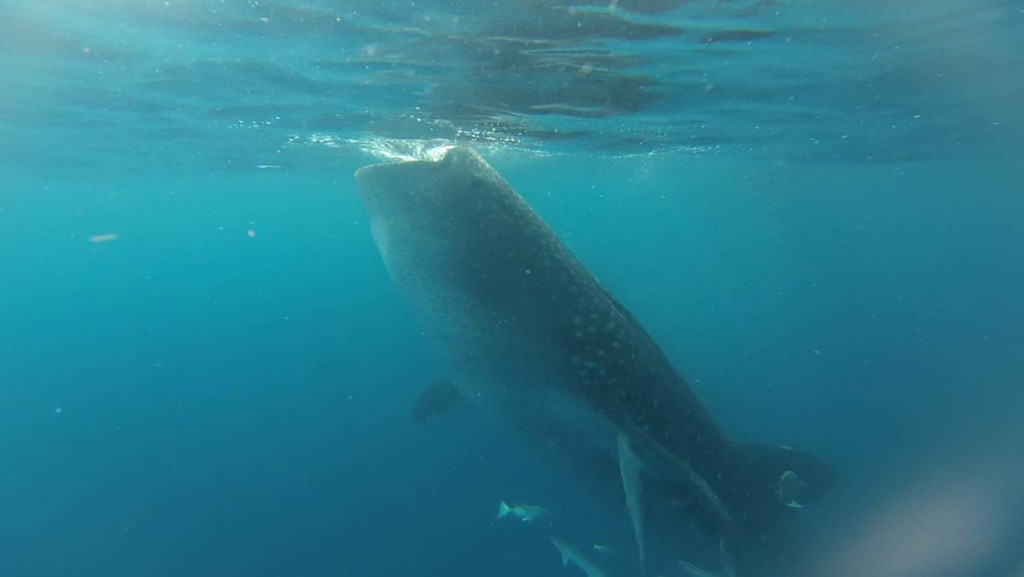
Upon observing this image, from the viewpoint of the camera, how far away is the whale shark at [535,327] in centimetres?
419

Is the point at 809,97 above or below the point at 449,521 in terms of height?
above

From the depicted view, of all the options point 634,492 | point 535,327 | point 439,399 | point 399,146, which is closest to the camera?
point 634,492

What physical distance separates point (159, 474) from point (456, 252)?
1864 centimetres

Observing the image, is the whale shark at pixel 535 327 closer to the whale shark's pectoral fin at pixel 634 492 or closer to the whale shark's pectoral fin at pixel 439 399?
the whale shark's pectoral fin at pixel 634 492

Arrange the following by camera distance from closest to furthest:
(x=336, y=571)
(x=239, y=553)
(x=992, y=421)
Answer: (x=336, y=571) < (x=239, y=553) < (x=992, y=421)

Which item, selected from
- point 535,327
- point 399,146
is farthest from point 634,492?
point 399,146

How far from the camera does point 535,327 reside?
4.21 m

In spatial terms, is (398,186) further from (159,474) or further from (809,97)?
(159,474)

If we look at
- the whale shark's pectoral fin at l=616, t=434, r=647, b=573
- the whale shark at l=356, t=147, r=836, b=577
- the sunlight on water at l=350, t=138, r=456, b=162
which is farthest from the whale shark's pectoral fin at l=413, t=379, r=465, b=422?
the sunlight on water at l=350, t=138, r=456, b=162

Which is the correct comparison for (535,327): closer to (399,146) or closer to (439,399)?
(439,399)

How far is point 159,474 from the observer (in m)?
18.8

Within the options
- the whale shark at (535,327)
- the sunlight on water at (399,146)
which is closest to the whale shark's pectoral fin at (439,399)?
the whale shark at (535,327)

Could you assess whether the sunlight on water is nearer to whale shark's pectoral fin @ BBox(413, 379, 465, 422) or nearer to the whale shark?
whale shark's pectoral fin @ BBox(413, 379, 465, 422)

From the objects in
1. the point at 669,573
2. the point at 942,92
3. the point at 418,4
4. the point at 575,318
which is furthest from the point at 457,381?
the point at 942,92
